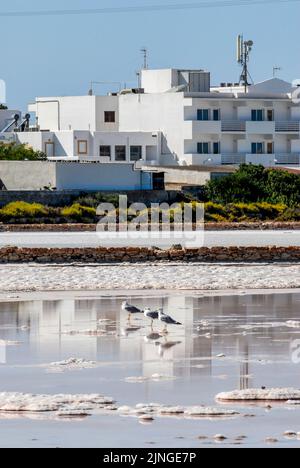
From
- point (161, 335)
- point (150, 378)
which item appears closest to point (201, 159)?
point (161, 335)

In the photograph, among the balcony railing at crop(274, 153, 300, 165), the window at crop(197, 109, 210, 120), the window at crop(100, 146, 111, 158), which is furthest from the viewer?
the balcony railing at crop(274, 153, 300, 165)

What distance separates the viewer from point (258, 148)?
83.9 m

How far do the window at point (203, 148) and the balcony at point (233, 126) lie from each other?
4.15ft

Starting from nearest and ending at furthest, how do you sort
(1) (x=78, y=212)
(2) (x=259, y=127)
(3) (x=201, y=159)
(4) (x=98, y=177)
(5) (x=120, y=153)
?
1. (1) (x=78, y=212)
2. (4) (x=98, y=177)
3. (3) (x=201, y=159)
4. (5) (x=120, y=153)
5. (2) (x=259, y=127)

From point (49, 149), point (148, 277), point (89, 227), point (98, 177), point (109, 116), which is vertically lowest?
point (148, 277)

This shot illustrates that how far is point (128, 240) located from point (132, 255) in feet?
24.3

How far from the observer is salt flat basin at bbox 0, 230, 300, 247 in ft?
137

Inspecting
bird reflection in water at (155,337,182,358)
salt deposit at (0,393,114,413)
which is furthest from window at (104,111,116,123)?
salt deposit at (0,393,114,413)

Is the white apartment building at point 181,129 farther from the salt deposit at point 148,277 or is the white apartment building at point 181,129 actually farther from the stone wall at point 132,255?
the salt deposit at point 148,277

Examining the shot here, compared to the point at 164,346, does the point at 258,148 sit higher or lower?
higher

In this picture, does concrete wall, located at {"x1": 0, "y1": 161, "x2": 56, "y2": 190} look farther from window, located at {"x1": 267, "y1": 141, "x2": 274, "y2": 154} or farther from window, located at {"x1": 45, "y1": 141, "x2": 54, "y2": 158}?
window, located at {"x1": 267, "y1": 141, "x2": 274, "y2": 154}

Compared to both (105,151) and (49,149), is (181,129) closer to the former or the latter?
(105,151)
